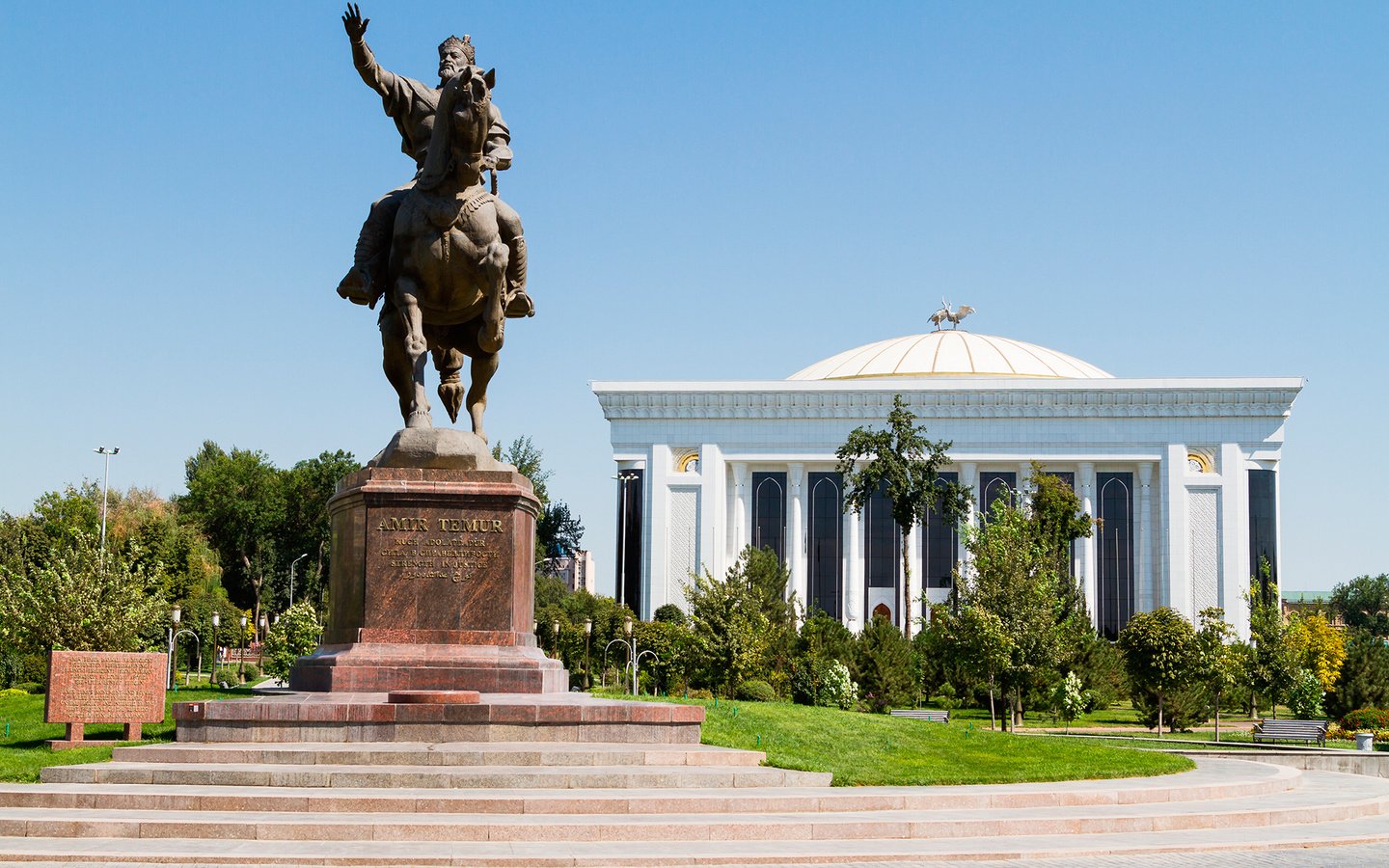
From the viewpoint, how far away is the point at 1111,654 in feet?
166

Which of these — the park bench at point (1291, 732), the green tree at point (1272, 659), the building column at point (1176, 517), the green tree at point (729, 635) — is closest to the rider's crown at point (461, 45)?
the green tree at point (729, 635)

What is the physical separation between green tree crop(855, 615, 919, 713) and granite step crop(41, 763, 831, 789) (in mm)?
32908

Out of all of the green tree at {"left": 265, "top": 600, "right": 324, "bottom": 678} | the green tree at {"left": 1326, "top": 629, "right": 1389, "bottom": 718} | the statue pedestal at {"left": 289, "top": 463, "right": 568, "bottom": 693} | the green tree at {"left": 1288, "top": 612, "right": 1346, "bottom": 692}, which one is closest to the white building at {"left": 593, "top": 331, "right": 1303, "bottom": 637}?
the green tree at {"left": 1288, "top": 612, "right": 1346, "bottom": 692}

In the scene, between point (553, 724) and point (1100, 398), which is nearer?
point (553, 724)

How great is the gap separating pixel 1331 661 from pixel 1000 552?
47.7 feet

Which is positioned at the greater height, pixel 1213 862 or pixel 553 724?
pixel 553 724

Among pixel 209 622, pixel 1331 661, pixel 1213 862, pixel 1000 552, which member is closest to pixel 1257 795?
pixel 1213 862

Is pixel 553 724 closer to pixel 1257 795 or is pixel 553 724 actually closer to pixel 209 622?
pixel 1257 795

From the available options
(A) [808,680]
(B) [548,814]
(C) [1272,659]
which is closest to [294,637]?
(A) [808,680]

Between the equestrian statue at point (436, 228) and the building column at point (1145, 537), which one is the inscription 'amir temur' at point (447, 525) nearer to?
the equestrian statue at point (436, 228)

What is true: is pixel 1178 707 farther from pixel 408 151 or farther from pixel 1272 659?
pixel 408 151

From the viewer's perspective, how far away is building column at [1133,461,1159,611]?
262ft

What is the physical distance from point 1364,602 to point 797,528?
6976 cm

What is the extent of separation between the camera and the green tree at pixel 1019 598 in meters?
38.3
